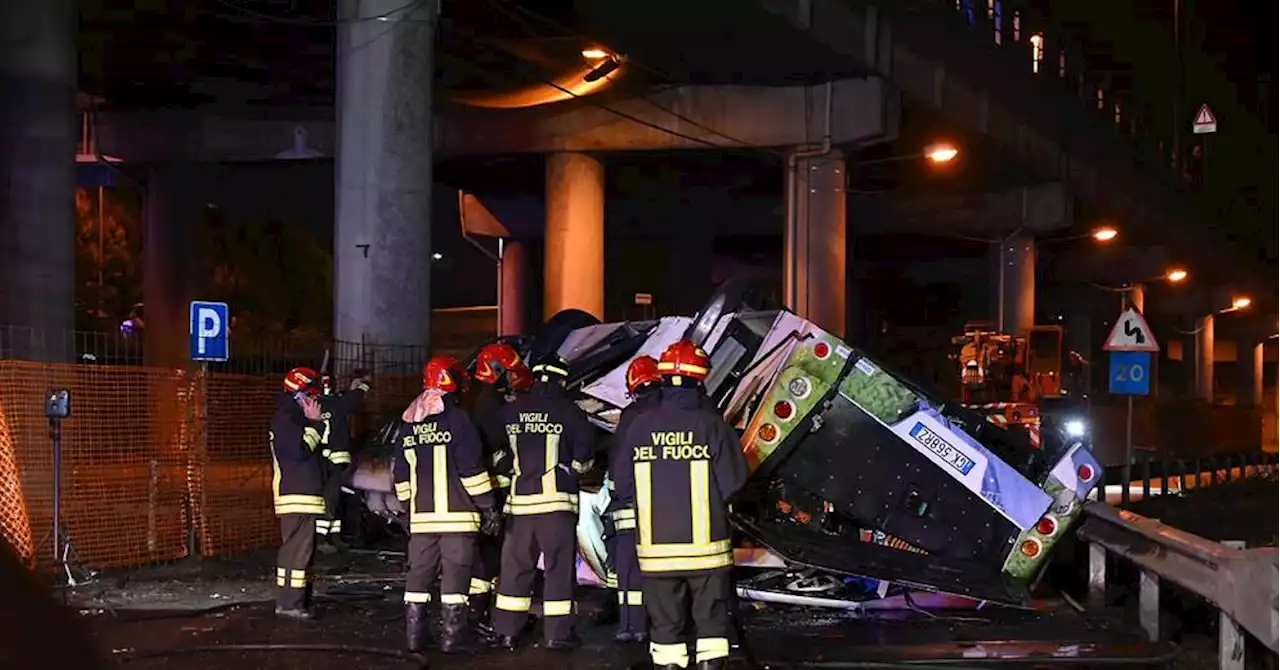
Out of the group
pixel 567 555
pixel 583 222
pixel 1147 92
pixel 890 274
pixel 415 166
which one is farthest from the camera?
pixel 890 274

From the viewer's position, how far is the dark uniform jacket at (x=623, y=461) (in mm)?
7923

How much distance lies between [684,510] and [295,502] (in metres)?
A: 3.74

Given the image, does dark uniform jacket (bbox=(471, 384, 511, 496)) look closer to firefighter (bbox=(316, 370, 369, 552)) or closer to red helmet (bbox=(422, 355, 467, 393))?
red helmet (bbox=(422, 355, 467, 393))

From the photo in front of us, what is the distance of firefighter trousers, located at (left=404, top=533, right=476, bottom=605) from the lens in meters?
8.88

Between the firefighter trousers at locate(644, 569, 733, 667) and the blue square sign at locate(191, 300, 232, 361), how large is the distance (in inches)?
275

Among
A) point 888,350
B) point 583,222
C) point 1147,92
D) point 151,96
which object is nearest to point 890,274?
point 888,350

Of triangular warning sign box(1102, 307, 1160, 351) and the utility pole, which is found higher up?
the utility pole

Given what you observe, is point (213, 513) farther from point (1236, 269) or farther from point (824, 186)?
point (1236, 269)

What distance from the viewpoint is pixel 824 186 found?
27047 mm

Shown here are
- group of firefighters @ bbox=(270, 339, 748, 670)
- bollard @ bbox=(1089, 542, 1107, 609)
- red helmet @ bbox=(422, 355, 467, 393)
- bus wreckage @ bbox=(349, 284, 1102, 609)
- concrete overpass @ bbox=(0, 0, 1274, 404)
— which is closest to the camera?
group of firefighters @ bbox=(270, 339, 748, 670)

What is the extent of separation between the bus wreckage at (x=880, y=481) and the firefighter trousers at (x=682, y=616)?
205 cm

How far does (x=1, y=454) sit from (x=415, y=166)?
799 centimetres

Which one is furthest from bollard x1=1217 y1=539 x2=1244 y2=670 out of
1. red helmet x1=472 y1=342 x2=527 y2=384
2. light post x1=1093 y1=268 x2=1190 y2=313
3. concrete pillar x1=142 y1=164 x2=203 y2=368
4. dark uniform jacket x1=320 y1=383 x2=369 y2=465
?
light post x1=1093 y1=268 x2=1190 y2=313

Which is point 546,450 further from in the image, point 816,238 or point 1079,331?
A: point 1079,331
